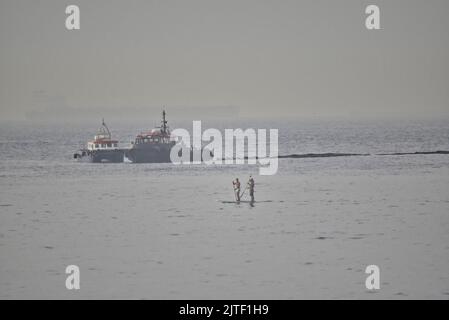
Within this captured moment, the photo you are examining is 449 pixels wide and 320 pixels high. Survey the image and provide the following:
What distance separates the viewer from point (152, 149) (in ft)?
431

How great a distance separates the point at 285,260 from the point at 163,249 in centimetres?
753

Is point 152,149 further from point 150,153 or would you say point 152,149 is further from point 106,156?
point 106,156

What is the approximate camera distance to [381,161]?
423 feet

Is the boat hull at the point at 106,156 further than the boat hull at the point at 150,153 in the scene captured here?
Yes

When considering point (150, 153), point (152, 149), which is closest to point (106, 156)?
point (150, 153)

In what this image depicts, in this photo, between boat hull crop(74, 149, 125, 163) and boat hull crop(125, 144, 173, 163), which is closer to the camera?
boat hull crop(125, 144, 173, 163)

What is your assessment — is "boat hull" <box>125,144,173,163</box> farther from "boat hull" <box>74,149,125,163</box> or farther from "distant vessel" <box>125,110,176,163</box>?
"boat hull" <box>74,149,125,163</box>

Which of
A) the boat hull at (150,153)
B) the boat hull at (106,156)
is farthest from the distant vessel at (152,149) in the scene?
the boat hull at (106,156)

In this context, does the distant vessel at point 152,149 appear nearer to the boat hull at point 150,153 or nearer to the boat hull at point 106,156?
the boat hull at point 150,153

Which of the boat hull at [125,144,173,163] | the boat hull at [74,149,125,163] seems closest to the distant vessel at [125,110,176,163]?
the boat hull at [125,144,173,163]

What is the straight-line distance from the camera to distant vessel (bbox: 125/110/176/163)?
131m

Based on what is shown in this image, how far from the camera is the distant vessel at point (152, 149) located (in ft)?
431

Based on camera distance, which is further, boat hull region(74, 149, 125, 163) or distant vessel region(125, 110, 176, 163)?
boat hull region(74, 149, 125, 163)

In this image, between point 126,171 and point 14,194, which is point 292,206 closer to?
point 14,194
